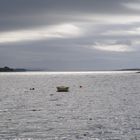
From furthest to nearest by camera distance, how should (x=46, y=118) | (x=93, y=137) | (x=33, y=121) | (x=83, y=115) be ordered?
(x=83, y=115)
(x=46, y=118)
(x=33, y=121)
(x=93, y=137)

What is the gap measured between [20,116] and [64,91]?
84120 mm

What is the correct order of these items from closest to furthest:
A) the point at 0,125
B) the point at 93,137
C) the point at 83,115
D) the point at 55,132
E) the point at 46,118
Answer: the point at 93,137
the point at 55,132
the point at 0,125
the point at 46,118
the point at 83,115

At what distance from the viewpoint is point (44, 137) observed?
161 feet

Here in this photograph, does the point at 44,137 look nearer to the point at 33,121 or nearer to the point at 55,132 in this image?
the point at 55,132

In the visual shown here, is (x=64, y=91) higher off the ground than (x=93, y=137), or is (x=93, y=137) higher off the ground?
(x=64, y=91)

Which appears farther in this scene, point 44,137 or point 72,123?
point 72,123

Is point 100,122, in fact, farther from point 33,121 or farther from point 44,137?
point 44,137

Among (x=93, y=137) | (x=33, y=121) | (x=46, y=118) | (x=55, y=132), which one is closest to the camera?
(x=93, y=137)

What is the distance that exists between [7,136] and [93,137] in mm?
10198

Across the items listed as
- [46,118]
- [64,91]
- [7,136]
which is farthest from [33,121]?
[64,91]

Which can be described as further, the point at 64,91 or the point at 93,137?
the point at 64,91

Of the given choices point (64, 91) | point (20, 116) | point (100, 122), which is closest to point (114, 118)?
point (100, 122)

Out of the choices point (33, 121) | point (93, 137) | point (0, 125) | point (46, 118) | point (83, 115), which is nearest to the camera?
point (93, 137)

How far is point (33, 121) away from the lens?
2495 inches
